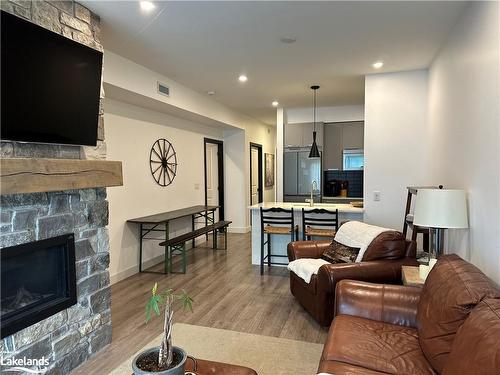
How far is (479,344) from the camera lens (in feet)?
4.33

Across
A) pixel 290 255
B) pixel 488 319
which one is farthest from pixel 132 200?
pixel 488 319

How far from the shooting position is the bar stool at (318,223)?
463cm

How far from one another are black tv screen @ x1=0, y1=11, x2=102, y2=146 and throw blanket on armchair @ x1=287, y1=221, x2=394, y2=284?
7.33 feet

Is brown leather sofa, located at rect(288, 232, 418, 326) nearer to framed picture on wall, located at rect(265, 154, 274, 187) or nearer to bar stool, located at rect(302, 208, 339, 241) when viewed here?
A: bar stool, located at rect(302, 208, 339, 241)

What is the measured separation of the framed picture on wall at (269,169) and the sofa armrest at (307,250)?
225 inches

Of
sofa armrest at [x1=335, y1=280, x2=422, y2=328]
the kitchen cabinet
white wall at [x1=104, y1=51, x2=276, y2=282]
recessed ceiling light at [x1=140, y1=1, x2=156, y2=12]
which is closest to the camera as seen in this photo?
sofa armrest at [x1=335, y1=280, x2=422, y2=328]

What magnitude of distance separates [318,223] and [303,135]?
8.57ft

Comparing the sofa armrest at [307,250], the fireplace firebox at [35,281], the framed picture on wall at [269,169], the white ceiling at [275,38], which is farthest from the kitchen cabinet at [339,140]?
the fireplace firebox at [35,281]

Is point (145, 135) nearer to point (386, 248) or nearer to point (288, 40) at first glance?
point (288, 40)

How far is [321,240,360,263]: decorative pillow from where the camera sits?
339cm

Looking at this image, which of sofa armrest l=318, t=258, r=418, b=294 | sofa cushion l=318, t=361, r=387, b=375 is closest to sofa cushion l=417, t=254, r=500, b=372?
sofa cushion l=318, t=361, r=387, b=375

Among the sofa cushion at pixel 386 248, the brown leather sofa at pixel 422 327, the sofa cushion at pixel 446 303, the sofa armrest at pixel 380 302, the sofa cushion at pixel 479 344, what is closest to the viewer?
the sofa cushion at pixel 479 344

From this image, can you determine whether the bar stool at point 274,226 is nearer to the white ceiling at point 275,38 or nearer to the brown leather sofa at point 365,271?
the brown leather sofa at point 365,271

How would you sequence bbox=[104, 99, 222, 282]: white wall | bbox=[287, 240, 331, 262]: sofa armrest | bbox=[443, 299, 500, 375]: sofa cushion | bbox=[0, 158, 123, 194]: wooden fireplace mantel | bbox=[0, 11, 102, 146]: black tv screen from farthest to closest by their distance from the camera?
bbox=[104, 99, 222, 282]: white wall, bbox=[287, 240, 331, 262]: sofa armrest, bbox=[0, 11, 102, 146]: black tv screen, bbox=[0, 158, 123, 194]: wooden fireplace mantel, bbox=[443, 299, 500, 375]: sofa cushion
